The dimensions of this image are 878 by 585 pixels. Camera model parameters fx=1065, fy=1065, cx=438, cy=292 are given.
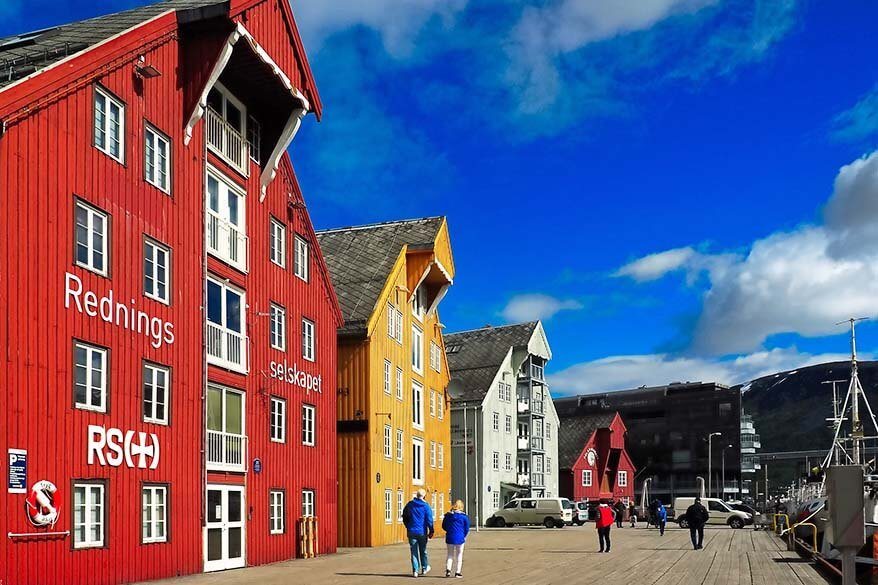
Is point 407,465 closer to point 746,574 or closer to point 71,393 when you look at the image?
point 746,574

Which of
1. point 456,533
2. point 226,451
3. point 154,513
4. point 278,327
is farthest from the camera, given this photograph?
point 278,327

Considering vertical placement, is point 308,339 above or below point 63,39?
below

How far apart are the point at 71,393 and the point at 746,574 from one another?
16.6 meters

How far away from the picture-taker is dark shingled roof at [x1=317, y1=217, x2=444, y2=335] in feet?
141

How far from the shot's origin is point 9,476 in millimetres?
18875

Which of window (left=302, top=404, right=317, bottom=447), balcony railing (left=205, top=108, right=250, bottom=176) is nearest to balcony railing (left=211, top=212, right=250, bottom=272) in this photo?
balcony railing (left=205, top=108, right=250, bottom=176)

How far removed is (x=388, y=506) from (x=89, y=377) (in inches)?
962

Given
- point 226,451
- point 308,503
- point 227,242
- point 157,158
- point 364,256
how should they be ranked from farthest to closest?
point 364,256
point 308,503
point 227,242
point 226,451
point 157,158

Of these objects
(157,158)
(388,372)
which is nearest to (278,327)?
(157,158)

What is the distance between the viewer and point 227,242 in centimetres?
2859

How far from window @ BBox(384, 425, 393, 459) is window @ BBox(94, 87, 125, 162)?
76.3ft

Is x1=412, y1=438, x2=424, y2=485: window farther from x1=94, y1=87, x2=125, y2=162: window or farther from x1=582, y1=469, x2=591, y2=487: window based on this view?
x1=582, y1=469, x2=591, y2=487: window

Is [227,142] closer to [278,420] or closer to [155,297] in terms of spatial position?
[155,297]

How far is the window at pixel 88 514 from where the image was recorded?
2083cm
